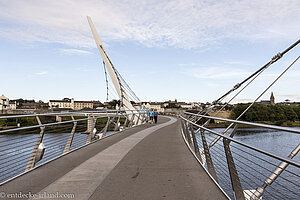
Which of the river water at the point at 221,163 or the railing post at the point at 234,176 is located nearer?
the railing post at the point at 234,176

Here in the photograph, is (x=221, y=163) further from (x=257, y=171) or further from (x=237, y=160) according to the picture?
(x=257, y=171)

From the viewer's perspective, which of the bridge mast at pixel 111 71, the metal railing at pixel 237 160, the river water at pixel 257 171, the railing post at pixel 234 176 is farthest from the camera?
the bridge mast at pixel 111 71

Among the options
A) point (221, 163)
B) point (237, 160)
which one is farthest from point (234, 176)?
point (221, 163)

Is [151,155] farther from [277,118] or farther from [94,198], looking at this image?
[277,118]

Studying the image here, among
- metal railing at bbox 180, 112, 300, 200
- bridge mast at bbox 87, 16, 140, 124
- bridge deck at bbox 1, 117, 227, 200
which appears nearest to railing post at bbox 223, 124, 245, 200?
metal railing at bbox 180, 112, 300, 200

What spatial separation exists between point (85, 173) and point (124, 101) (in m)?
30.5

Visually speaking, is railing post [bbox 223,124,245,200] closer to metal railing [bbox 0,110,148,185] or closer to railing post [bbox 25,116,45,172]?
metal railing [bbox 0,110,148,185]

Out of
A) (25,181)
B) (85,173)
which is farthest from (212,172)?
(25,181)

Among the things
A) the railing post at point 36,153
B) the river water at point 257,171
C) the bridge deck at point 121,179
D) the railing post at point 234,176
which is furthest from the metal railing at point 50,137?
the river water at point 257,171

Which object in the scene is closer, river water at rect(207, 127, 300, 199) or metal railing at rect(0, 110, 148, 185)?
river water at rect(207, 127, 300, 199)

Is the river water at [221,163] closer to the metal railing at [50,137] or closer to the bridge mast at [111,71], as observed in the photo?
the metal railing at [50,137]

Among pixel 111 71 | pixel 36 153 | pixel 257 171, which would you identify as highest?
pixel 111 71

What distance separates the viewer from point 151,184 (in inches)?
159

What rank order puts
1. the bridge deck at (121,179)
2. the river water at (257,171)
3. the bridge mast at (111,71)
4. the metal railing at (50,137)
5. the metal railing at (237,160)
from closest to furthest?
the metal railing at (237,160), the river water at (257,171), the bridge deck at (121,179), the metal railing at (50,137), the bridge mast at (111,71)
